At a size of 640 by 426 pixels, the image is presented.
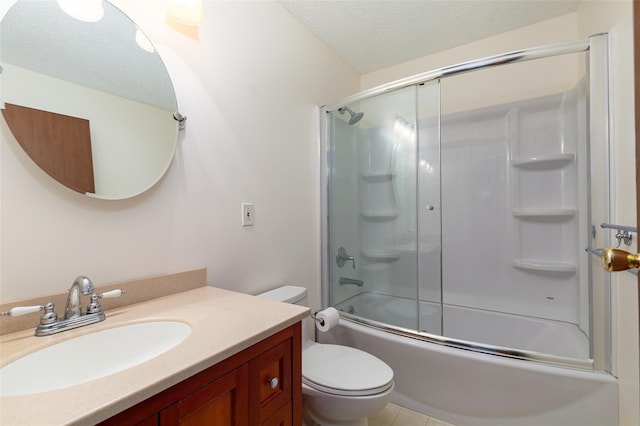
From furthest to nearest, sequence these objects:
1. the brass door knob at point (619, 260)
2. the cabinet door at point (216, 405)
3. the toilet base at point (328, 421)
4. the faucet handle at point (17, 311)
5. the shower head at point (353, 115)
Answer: the shower head at point (353, 115) < the toilet base at point (328, 421) < the faucet handle at point (17, 311) < the cabinet door at point (216, 405) < the brass door knob at point (619, 260)

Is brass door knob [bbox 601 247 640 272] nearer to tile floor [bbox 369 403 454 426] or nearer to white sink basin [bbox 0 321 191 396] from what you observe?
white sink basin [bbox 0 321 191 396]

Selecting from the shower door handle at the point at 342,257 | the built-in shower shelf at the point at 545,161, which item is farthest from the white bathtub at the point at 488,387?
the built-in shower shelf at the point at 545,161

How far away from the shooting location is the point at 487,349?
4.67ft

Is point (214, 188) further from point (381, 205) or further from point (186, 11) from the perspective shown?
point (381, 205)

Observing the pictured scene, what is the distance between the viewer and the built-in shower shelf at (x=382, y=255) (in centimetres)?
206

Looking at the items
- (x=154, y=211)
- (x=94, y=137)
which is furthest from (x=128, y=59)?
(x=154, y=211)

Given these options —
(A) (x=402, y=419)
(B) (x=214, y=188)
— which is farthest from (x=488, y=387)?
(B) (x=214, y=188)

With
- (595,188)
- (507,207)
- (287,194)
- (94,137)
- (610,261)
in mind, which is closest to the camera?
(610,261)

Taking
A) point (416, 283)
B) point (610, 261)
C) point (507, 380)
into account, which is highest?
point (610, 261)

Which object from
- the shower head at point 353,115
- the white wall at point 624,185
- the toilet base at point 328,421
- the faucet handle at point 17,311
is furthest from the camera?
the shower head at point 353,115

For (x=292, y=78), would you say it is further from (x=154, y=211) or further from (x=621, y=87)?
(x=621, y=87)

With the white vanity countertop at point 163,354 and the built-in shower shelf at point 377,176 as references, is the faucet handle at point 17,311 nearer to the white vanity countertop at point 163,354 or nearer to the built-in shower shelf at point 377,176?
the white vanity countertop at point 163,354

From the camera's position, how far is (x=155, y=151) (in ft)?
3.54

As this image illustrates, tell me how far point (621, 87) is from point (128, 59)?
1929mm
